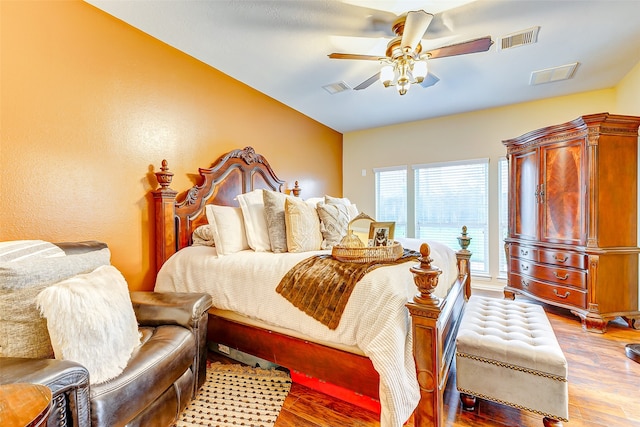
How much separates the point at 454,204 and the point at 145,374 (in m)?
4.45

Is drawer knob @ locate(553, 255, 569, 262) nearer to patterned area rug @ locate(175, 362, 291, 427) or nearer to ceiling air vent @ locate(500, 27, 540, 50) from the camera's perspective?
ceiling air vent @ locate(500, 27, 540, 50)

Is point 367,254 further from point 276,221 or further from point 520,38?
point 520,38

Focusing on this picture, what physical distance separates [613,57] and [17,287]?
15.8ft

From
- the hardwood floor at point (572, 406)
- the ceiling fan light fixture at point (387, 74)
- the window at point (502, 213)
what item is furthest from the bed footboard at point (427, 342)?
the window at point (502, 213)

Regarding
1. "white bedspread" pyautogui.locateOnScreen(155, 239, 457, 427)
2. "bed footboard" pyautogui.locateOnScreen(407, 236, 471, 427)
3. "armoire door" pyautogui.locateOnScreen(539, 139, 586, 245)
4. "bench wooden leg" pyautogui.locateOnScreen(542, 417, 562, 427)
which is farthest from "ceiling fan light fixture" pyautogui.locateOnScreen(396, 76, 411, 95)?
"bench wooden leg" pyautogui.locateOnScreen(542, 417, 562, 427)

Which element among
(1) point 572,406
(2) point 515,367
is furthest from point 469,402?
(1) point 572,406

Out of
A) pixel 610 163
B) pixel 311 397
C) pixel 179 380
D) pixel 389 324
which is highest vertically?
pixel 610 163

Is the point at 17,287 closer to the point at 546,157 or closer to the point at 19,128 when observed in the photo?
the point at 19,128

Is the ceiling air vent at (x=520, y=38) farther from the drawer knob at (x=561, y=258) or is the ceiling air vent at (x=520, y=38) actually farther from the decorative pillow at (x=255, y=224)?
the decorative pillow at (x=255, y=224)

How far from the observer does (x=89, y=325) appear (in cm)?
124

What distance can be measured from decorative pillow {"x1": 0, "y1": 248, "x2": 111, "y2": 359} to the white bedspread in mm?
925

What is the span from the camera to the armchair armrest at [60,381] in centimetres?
97

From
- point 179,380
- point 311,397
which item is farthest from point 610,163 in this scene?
point 179,380

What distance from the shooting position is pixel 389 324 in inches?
54.4
